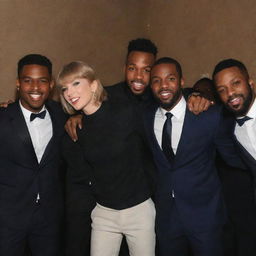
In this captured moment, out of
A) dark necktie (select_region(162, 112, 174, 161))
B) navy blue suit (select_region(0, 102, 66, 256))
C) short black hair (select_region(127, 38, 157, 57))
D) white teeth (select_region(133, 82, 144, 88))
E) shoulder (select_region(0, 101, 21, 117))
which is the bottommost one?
navy blue suit (select_region(0, 102, 66, 256))

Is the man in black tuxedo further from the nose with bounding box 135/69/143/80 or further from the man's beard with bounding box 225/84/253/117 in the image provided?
the nose with bounding box 135/69/143/80

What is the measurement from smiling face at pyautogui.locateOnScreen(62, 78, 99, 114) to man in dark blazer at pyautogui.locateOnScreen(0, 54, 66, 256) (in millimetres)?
266

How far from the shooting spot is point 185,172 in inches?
83.1

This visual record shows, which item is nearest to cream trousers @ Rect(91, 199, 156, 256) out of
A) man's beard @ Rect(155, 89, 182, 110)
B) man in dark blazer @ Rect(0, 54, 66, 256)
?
man in dark blazer @ Rect(0, 54, 66, 256)

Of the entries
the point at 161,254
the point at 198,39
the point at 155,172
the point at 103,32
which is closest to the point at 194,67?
the point at 198,39

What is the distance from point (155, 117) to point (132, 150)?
0.32 m

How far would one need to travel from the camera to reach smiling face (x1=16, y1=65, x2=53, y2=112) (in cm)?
225

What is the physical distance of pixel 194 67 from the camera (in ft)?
13.1

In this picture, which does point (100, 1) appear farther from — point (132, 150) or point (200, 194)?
point (200, 194)

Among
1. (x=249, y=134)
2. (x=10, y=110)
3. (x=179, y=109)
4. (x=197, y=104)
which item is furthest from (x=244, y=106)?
(x=10, y=110)

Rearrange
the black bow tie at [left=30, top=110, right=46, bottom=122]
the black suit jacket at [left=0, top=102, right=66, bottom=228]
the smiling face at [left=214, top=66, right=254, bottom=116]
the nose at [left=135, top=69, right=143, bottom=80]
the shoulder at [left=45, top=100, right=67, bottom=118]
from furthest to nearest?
the nose at [left=135, top=69, right=143, bottom=80]
the shoulder at [left=45, top=100, right=67, bottom=118]
the black bow tie at [left=30, top=110, right=46, bottom=122]
the black suit jacket at [left=0, top=102, right=66, bottom=228]
the smiling face at [left=214, top=66, right=254, bottom=116]

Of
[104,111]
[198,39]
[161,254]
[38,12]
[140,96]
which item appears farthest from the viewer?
[198,39]

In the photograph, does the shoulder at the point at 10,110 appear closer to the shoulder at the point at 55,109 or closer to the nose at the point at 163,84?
the shoulder at the point at 55,109

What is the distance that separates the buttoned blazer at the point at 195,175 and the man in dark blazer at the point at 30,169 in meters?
0.76
